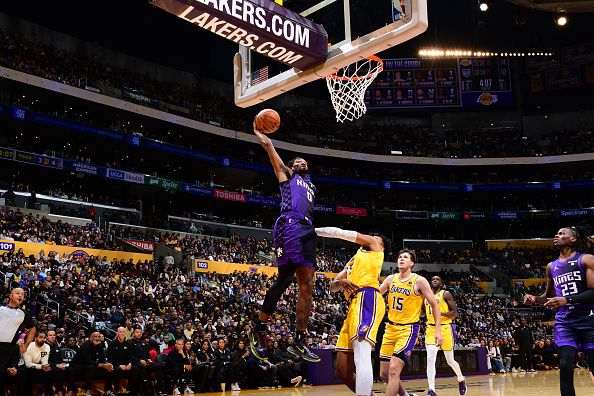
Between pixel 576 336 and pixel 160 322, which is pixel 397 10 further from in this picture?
pixel 160 322

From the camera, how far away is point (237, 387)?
1486 centimetres

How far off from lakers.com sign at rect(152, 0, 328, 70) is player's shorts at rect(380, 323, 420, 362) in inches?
139

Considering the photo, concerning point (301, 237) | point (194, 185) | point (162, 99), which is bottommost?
point (301, 237)

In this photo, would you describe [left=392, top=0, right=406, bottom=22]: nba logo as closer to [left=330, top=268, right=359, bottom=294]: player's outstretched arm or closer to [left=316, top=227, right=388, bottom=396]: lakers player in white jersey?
[left=316, top=227, right=388, bottom=396]: lakers player in white jersey

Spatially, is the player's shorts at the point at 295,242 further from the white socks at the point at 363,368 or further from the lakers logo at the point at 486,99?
the lakers logo at the point at 486,99

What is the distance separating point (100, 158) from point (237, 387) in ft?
74.2

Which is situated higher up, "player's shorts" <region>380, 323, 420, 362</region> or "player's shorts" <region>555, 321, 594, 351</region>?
"player's shorts" <region>555, 321, 594, 351</region>

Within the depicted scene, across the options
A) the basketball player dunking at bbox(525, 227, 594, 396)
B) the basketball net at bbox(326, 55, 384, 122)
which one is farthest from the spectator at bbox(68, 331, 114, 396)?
A: the basketball player dunking at bbox(525, 227, 594, 396)

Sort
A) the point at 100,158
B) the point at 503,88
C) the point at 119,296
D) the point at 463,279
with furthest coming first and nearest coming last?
the point at 503,88
the point at 463,279
the point at 100,158
the point at 119,296

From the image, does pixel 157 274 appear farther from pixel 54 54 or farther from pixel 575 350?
pixel 575 350

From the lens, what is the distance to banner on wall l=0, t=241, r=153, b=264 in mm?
20409

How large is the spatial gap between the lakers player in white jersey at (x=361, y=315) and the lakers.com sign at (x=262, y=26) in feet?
7.38

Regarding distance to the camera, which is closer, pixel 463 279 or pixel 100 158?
Result: pixel 100 158

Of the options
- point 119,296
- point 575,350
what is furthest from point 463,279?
point 575,350
